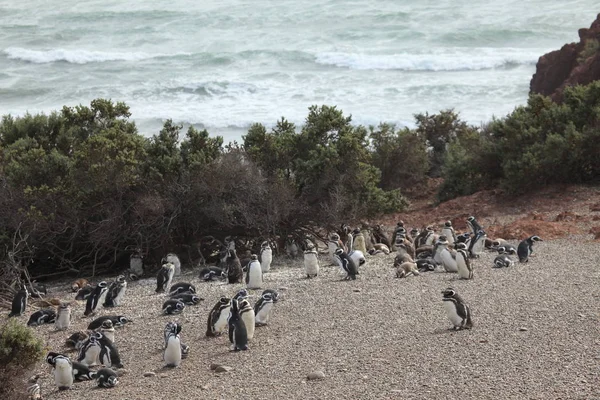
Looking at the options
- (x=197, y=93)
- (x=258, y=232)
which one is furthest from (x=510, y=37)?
(x=258, y=232)

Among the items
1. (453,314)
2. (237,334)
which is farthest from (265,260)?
(453,314)

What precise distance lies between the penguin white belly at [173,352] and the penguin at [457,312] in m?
3.68

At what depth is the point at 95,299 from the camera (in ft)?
54.3

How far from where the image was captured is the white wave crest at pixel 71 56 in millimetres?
54969

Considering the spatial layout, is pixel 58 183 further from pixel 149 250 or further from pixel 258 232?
pixel 258 232

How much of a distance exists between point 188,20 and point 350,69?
47.7ft

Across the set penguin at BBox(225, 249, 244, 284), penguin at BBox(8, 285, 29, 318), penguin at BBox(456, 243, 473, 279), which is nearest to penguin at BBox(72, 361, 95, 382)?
penguin at BBox(8, 285, 29, 318)

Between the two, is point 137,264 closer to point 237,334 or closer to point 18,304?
point 18,304

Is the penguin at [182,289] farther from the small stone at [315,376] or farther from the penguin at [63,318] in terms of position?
the small stone at [315,376]

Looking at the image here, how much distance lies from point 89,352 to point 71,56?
44.1 metres

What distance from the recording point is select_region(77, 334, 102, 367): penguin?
13.5 meters

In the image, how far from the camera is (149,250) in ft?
68.5

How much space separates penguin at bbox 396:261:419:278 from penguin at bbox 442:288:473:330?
3.74 m

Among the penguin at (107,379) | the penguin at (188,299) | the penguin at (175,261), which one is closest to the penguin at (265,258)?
the penguin at (175,261)
